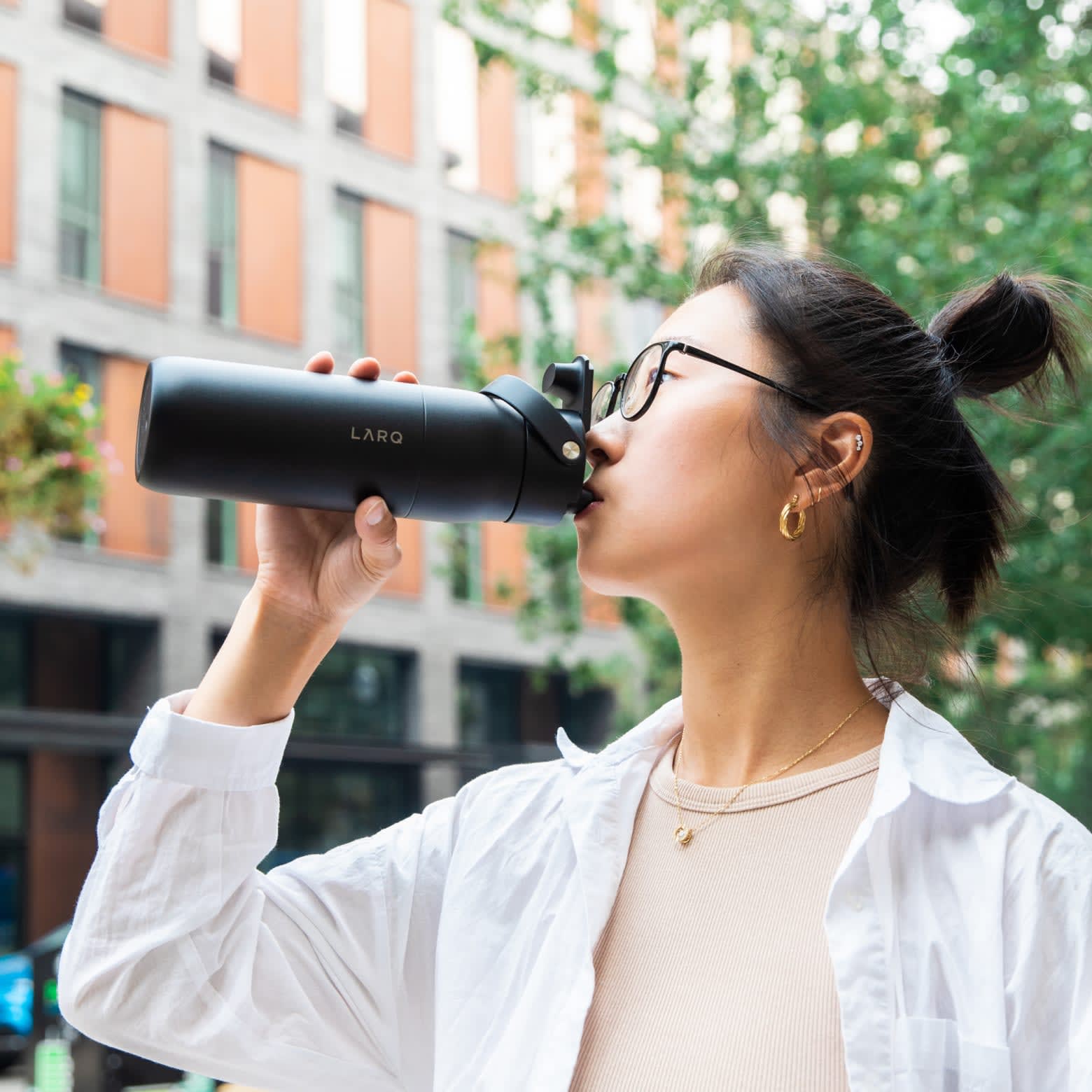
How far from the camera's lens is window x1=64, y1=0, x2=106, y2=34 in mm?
5461

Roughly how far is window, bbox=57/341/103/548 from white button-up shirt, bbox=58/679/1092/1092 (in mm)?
4836

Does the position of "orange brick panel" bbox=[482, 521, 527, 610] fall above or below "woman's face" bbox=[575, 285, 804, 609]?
above

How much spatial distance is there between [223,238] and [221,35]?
0.89 metres

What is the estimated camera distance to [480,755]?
321 centimetres

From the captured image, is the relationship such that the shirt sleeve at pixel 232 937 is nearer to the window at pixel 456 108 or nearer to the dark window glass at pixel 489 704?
the dark window glass at pixel 489 704

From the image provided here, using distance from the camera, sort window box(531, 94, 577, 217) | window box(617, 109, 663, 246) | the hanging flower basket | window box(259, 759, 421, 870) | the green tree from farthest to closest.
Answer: window box(531, 94, 577, 217) < window box(259, 759, 421, 870) < window box(617, 109, 663, 246) < the green tree < the hanging flower basket

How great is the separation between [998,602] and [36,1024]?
218cm

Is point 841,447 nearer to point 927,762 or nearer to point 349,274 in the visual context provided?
point 927,762

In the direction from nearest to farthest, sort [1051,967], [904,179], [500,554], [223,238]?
[1051,967]
[904,179]
[223,238]
[500,554]

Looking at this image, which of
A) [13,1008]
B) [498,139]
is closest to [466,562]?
[13,1008]

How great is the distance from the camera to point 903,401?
971mm

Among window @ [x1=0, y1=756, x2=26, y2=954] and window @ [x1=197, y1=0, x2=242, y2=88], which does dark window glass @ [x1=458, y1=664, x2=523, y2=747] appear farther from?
window @ [x1=197, y1=0, x2=242, y2=88]

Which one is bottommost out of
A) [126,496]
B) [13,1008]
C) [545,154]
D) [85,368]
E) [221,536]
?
[13,1008]


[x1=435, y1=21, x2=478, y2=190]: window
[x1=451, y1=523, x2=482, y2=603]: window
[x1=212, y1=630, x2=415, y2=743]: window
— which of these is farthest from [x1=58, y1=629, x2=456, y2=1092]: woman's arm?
[x1=435, y1=21, x2=478, y2=190]: window
